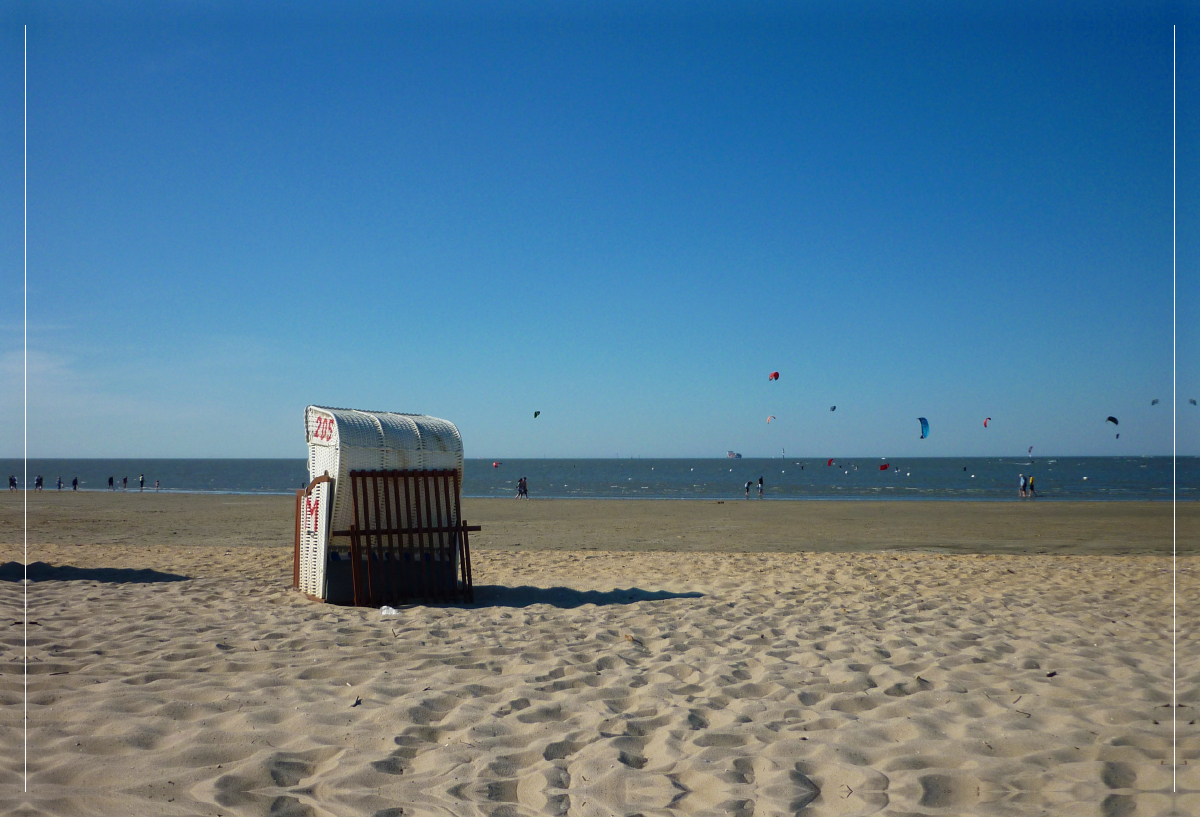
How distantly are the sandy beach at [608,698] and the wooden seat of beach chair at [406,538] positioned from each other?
510 mm

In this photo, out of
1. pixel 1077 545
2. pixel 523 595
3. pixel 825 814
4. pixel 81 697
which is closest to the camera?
pixel 825 814

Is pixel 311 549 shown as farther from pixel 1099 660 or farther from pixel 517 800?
pixel 1099 660

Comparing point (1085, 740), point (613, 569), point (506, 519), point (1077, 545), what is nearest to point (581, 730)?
point (1085, 740)

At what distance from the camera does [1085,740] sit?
4008 mm

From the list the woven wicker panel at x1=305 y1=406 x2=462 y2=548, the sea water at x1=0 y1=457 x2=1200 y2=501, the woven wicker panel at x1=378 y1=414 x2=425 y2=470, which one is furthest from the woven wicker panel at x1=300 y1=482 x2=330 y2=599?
the sea water at x1=0 y1=457 x2=1200 y2=501

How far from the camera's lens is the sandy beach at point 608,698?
3.36 m

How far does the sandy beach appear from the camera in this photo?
132 inches

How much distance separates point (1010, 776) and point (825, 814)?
1.07 meters

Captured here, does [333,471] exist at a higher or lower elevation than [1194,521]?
higher

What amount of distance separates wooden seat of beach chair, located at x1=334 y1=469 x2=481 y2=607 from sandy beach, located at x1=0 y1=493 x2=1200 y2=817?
510mm

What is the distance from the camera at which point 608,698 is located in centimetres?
470

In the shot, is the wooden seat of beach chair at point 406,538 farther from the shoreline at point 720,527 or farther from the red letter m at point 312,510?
the shoreline at point 720,527

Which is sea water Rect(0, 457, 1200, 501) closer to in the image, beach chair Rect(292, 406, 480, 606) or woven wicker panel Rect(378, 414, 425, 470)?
beach chair Rect(292, 406, 480, 606)

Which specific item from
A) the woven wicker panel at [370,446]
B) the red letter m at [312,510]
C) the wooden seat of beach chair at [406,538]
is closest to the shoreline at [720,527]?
the wooden seat of beach chair at [406,538]
